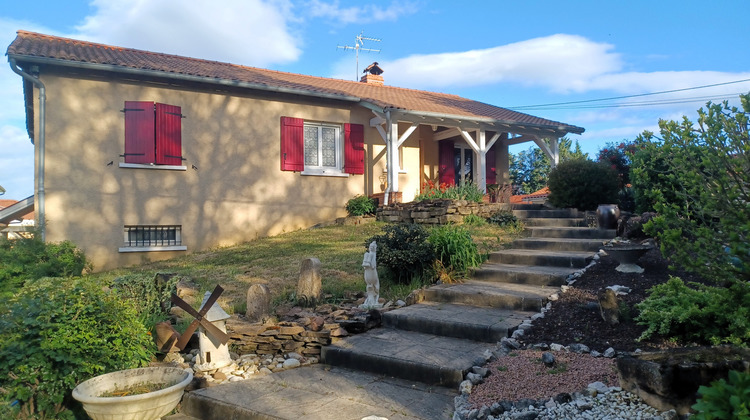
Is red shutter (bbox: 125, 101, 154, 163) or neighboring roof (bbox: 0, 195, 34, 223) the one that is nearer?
neighboring roof (bbox: 0, 195, 34, 223)

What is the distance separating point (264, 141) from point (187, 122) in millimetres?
1720

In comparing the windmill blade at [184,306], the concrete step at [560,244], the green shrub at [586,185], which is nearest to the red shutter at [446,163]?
the green shrub at [586,185]

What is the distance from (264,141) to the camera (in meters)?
11.6

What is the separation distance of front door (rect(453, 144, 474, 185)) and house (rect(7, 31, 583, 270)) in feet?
5.16

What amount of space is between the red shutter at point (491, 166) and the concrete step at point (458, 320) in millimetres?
10265

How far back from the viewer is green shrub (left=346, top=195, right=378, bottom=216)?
12.1m

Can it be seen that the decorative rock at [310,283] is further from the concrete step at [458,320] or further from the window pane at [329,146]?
the window pane at [329,146]

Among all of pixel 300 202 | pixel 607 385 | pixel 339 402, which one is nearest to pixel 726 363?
pixel 607 385

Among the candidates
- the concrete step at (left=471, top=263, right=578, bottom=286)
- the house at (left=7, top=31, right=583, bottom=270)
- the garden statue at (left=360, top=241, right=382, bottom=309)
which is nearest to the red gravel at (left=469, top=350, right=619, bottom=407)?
the garden statue at (left=360, top=241, right=382, bottom=309)

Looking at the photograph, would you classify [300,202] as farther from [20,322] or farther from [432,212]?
[20,322]

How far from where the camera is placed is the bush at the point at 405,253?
20.9 feet

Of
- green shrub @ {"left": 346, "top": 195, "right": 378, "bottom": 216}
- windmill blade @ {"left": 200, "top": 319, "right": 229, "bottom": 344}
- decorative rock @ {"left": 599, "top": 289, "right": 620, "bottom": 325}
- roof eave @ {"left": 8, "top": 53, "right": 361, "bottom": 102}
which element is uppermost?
roof eave @ {"left": 8, "top": 53, "right": 361, "bottom": 102}

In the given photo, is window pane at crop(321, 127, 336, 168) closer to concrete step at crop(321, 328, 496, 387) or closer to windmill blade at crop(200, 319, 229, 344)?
concrete step at crop(321, 328, 496, 387)

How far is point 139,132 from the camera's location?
1014 cm
